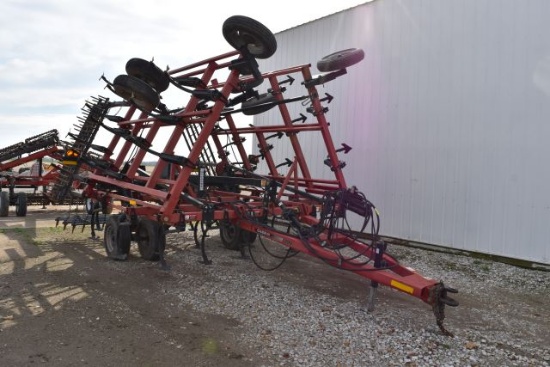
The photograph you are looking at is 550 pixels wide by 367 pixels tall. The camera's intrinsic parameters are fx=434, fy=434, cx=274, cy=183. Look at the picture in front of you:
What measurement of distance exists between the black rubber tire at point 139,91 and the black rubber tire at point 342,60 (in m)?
2.50

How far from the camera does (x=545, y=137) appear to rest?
6.92 metres

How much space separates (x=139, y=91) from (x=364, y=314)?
4.29m

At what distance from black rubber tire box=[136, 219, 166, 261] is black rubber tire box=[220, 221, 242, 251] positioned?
1534 mm

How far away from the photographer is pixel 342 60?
6.27 metres

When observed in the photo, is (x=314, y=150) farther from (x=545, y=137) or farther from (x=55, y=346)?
(x=55, y=346)

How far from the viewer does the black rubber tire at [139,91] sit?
6.25 meters

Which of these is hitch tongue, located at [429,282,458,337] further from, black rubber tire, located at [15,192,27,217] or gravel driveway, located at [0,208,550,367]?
black rubber tire, located at [15,192,27,217]

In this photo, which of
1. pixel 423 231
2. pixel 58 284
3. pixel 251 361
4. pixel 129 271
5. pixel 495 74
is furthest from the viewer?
pixel 423 231

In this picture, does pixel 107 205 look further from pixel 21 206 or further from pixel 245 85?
pixel 21 206

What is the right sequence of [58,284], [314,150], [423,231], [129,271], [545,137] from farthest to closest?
[314,150] → [423,231] → [545,137] → [129,271] → [58,284]

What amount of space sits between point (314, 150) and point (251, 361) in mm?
7493

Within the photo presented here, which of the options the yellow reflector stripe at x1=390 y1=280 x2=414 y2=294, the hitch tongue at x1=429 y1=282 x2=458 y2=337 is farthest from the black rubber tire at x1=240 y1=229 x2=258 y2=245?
the hitch tongue at x1=429 y1=282 x2=458 y2=337

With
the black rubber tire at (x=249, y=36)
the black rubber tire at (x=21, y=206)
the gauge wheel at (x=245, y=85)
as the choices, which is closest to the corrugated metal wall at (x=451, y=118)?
the gauge wheel at (x=245, y=85)

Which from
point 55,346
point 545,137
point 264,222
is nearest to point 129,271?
point 264,222
